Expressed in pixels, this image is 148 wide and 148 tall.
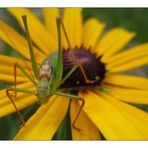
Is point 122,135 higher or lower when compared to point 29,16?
lower

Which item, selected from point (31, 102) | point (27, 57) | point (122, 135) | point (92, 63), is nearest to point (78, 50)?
point (92, 63)

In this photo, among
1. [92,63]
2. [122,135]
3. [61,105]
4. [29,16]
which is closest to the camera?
[122,135]

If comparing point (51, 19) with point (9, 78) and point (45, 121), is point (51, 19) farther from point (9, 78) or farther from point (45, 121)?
point (45, 121)

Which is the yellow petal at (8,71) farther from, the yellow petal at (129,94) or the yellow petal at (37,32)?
the yellow petal at (129,94)

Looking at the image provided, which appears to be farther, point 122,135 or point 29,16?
point 29,16

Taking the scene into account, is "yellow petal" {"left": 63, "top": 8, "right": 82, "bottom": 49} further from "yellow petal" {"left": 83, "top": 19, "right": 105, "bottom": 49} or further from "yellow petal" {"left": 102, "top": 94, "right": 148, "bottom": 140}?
"yellow petal" {"left": 102, "top": 94, "right": 148, "bottom": 140}

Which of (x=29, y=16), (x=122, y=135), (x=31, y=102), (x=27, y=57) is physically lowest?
(x=122, y=135)
